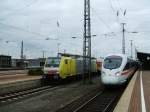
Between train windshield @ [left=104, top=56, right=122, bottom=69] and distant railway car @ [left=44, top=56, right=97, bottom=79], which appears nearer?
train windshield @ [left=104, top=56, right=122, bottom=69]

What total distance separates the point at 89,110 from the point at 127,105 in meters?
1.84

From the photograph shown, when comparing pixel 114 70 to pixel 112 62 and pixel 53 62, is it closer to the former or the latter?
pixel 112 62

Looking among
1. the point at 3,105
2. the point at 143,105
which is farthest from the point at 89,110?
the point at 3,105

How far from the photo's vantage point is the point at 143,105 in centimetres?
1595

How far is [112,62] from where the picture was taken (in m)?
26.1

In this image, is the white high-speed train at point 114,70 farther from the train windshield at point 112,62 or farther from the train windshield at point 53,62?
the train windshield at point 53,62

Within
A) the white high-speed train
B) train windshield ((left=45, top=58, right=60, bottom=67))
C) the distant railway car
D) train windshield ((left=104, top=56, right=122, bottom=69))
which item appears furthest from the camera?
train windshield ((left=45, top=58, right=60, bottom=67))

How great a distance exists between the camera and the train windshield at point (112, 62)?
25594 mm

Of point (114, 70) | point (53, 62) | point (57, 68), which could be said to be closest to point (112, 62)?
point (114, 70)

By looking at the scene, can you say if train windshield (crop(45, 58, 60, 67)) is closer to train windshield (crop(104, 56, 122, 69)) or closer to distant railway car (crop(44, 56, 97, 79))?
distant railway car (crop(44, 56, 97, 79))

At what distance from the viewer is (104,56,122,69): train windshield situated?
25.6 metres

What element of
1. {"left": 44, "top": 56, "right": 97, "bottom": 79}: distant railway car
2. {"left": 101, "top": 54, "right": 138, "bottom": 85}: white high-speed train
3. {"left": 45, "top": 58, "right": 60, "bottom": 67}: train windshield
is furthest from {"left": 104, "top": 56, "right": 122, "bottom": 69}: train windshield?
Answer: {"left": 45, "top": 58, "right": 60, "bottom": 67}: train windshield

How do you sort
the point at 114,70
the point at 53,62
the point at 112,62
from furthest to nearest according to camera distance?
the point at 53,62
the point at 112,62
the point at 114,70

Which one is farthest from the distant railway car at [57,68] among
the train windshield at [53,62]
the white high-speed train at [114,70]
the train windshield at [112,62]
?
the train windshield at [112,62]
